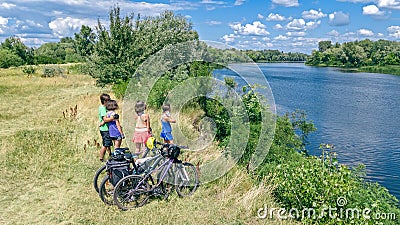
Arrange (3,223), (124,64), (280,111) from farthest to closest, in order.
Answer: (280,111), (124,64), (3,223)

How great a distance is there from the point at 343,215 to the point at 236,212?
1792 millimetres

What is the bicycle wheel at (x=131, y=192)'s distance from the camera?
5.09 metres

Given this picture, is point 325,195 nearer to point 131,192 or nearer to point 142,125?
point 131,192

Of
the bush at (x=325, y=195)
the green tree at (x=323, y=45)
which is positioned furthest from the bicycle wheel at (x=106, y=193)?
the green tree at (x=323, y=45)

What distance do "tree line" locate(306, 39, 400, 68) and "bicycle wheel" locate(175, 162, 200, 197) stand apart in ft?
272

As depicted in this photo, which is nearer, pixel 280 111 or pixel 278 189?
pixel 278 189

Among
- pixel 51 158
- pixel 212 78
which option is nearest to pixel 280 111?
pixel 212 78

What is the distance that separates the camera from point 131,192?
16.9 ft

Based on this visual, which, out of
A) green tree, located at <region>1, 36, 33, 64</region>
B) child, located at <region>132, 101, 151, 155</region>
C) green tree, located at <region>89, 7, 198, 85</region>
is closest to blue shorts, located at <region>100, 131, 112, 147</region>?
child, located at <region>132, 101, 151, 155</region>

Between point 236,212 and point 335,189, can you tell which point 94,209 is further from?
point 335,189

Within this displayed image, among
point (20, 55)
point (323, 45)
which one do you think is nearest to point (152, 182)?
point (20, 55)

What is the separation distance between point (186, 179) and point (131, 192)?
977 mm

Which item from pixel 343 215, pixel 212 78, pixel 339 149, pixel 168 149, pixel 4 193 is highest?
pixel 212 78

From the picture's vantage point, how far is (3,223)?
4699 millimetres
